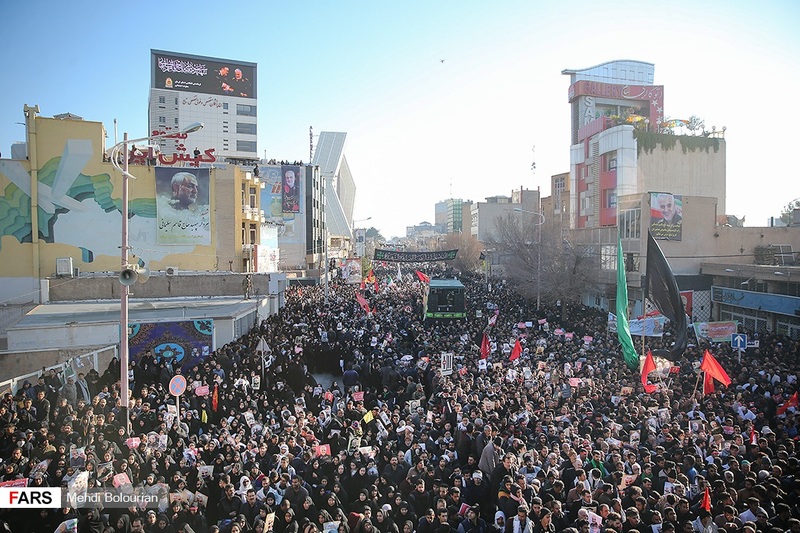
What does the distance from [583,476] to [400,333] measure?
1525 cm

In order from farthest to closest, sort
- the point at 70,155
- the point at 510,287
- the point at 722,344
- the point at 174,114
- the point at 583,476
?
A: the point at 174,114, the point at 510,287, the point at 70,155, the point at 722,344, the point at 583,476

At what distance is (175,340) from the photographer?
20078 millimetres

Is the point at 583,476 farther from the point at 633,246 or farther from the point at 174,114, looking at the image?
the point at 174,114

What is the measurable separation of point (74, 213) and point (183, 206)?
528 centimetres

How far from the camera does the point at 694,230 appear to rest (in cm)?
3112

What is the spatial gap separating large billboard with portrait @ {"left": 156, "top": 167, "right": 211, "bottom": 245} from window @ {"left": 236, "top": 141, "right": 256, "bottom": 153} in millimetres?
43216

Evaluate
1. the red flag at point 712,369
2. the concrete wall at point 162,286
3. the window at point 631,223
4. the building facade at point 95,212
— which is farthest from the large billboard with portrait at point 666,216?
the building facade at point 95,212

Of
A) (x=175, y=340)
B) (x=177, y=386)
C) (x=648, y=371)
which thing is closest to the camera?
(x=177, y=386)

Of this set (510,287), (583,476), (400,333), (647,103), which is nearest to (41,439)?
(583,476)

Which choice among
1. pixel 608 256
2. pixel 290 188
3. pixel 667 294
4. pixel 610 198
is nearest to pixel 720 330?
pixel 667 294

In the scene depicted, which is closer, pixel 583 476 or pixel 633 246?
pixel 583 476

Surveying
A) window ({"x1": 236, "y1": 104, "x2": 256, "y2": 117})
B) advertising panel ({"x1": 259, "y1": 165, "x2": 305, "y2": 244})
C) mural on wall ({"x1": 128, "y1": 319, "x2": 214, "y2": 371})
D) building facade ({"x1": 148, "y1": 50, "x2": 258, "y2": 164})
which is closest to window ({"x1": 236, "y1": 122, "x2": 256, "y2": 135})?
building facade ({"x1": 148, "y1": 50, "x2": 258, "y2": 164})

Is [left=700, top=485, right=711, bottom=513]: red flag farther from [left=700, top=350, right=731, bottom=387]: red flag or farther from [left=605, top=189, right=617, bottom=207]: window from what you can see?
[left=605, top=189, right=617, bottom=207]: window

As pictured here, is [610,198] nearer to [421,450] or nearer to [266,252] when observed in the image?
[266,252]
